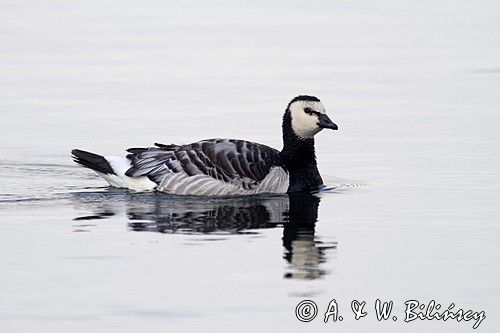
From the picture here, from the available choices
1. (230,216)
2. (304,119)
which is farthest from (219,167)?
(230,216)

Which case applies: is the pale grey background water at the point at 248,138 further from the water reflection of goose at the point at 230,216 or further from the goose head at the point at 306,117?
the goose head at the point at 306,117

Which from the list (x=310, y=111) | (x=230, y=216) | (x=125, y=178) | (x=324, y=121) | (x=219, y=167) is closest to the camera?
(x=230, y=216)

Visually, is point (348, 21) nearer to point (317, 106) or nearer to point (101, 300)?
point (317, 106)

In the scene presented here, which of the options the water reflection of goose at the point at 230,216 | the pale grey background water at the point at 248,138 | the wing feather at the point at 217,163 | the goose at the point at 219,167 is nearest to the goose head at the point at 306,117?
the goose at the point at 219,167

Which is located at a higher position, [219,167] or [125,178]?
[219,167]

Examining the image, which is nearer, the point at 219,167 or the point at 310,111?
the point at 219,167

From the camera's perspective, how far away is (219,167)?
19500mm

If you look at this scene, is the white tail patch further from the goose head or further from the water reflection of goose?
the goose head

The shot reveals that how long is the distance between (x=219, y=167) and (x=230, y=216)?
190 centimetres

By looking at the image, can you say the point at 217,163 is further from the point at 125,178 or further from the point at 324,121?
the point at 324,121

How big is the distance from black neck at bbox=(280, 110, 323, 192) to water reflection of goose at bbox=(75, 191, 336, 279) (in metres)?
0.30

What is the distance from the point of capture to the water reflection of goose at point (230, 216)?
15.2 m

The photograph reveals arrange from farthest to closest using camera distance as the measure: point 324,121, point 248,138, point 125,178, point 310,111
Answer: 1. point 248,138
2. point 310,111
3. point 324,121
4. point 125,178

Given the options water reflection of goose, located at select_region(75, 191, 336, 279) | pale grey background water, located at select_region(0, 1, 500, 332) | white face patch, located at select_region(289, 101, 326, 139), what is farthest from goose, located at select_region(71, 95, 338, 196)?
pale grey background water, located at select_region(0, 1, 500, 332)
